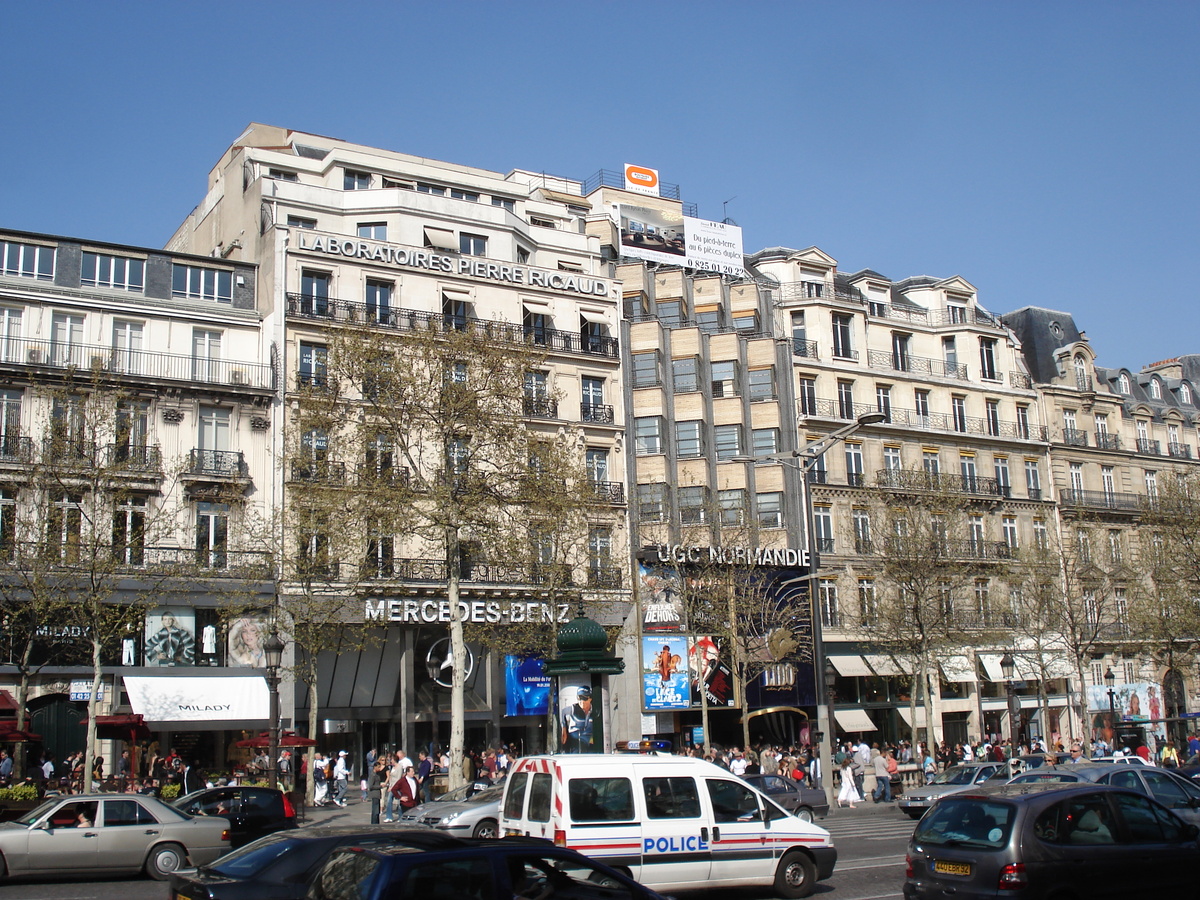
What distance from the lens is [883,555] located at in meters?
45.8

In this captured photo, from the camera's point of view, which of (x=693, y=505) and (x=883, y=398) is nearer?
(x=693, y=505)

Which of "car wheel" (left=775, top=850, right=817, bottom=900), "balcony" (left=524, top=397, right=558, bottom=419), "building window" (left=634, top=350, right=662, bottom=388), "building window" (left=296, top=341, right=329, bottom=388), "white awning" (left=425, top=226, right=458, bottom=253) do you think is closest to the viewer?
"car wheel" (left=775, top=850, right=817, bottom=900)

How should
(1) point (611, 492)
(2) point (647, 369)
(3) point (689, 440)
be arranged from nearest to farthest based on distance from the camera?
1. (1) point (611, 492)
2. (3) point (689, 440)
3. (2) point (647, 369)

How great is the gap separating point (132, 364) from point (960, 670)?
112 feet

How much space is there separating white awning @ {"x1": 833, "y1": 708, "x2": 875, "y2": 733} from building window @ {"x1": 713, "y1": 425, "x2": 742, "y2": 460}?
36.6 feet

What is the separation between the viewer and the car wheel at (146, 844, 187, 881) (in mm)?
18281

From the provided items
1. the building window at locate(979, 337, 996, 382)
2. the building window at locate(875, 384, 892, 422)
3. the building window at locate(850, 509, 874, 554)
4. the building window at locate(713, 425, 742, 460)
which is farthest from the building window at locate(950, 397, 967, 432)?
the building window at locate(713, 425, 742, 460)

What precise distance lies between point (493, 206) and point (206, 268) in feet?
37.6

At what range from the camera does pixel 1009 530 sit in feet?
177

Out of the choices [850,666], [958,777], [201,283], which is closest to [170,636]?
[201,283]

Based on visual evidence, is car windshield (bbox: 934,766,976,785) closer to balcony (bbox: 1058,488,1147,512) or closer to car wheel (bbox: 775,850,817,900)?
car wheel (bbox: 775,850,817,900)

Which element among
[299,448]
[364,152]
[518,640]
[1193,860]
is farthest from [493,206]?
[1193,860]

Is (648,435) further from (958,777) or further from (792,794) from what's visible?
(792,794)

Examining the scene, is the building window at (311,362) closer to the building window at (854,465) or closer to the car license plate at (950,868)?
the building window at (854,465)
